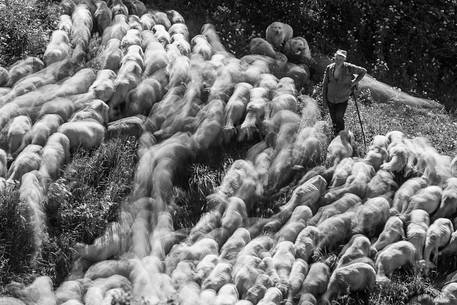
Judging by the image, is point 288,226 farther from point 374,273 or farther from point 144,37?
point 144,37

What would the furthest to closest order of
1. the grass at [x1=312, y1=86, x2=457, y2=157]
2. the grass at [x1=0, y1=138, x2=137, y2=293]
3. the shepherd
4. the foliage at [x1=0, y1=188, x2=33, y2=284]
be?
the grass at [x1=312, y1=86, x2=457, y2=157], the shepherd, the grass at [x1=0, y1=138, x2=137, y2=293], the foliage at [x1=0, y1=188, x2=33, y2=284]

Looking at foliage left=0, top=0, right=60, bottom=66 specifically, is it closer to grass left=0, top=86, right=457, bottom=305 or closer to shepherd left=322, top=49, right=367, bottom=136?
grass left=0, top=86, right=457, bottom=305

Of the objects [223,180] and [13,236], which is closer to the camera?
[13,236]

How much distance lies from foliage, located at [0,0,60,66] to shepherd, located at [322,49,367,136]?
15.4ft

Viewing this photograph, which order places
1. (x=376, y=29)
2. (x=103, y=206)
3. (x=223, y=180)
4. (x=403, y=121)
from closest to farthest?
1. (x=103, y=206)
2. (x=223, y=180)
3. (x=403, y=121)
4. (x=376, y=29)

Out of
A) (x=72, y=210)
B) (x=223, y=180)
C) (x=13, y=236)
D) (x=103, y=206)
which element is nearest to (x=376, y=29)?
(x=223, y=180)

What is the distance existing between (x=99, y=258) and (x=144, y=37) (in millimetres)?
5009

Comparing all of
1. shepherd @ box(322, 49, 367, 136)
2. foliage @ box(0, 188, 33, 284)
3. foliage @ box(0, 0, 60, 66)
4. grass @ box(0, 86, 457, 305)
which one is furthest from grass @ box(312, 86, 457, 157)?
foliage @ box(0, 188, 33, 284)

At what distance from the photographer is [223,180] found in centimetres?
1337

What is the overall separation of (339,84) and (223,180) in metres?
2.31

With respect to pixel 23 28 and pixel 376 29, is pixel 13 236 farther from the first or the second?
pixel 376 29

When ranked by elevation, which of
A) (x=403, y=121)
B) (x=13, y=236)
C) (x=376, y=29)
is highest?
(x=376, y=29)

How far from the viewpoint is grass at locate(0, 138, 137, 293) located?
11720mm

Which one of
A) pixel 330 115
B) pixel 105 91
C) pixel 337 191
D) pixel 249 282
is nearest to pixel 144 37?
pixel 105 91
